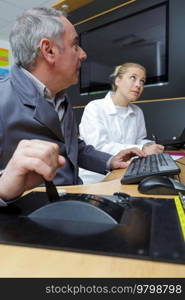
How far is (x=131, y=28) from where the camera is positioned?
2221 mm

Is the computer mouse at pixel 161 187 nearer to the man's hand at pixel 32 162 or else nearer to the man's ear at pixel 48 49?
the man's hand at pixel 32 162

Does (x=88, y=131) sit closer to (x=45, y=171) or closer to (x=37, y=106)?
(x=37, y=106)

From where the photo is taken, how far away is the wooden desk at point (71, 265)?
283mm

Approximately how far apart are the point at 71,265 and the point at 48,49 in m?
0.87

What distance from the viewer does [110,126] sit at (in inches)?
68.2

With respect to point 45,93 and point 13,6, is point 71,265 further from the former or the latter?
point 13,6

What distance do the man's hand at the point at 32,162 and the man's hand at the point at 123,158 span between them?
0.62 meters

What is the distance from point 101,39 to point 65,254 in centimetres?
243

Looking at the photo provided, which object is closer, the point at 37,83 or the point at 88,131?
the point at 37,83

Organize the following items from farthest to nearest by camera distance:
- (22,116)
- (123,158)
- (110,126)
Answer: (110,126) → (123,158) → (22,116)

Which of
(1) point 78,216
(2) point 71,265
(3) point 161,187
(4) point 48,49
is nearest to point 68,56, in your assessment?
(4) point 48,49

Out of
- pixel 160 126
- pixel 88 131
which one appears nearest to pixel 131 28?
pixel 160 126

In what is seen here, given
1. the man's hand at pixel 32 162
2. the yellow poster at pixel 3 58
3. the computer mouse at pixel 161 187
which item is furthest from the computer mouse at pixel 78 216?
the yellow poster at pixel 3 58

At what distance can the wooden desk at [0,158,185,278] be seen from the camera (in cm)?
28
